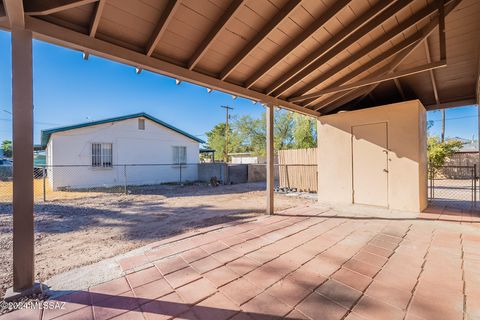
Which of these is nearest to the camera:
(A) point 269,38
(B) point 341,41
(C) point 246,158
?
(A) point 269,38

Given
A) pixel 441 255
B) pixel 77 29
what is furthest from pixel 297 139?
pixel 77 29

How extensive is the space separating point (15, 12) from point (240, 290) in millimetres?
3138

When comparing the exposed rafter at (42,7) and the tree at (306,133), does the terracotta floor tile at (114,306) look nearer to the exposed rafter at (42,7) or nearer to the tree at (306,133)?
the exposed rafter at (42,7)

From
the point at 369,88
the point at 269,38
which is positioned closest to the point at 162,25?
the point at 269,38

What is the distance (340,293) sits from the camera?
2.05m

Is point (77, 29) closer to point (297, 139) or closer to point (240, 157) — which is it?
point (297, 139)

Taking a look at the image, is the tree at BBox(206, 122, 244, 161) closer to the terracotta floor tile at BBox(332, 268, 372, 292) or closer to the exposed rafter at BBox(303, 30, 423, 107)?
the exposed rafter at BBox(303, 30, 423, 107)

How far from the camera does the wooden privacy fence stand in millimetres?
8883

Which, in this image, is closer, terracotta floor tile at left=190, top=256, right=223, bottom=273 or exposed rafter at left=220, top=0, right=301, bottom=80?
terracotta floor tile at left=190, top=256, right=223, bottom=273

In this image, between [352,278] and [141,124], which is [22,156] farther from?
[141,124]

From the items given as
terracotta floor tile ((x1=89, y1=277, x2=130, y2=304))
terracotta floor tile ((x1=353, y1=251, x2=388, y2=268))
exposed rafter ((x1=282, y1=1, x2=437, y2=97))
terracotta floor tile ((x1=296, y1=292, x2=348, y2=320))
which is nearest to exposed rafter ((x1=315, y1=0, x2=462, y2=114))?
exposed rafter ((x1=282, y1=1, x2=437, y2=97))

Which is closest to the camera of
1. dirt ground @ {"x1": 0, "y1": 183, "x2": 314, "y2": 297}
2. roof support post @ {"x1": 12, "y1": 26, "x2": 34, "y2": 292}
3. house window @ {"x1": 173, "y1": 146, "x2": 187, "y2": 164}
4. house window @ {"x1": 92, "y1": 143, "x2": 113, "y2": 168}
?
roof support post @ {"x1": 12, "y1": 26, "x2": 34, "y2": 292}

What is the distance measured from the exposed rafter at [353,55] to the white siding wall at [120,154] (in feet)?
28.6

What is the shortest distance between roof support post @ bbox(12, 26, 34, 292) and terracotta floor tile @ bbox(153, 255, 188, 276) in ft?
3.82
